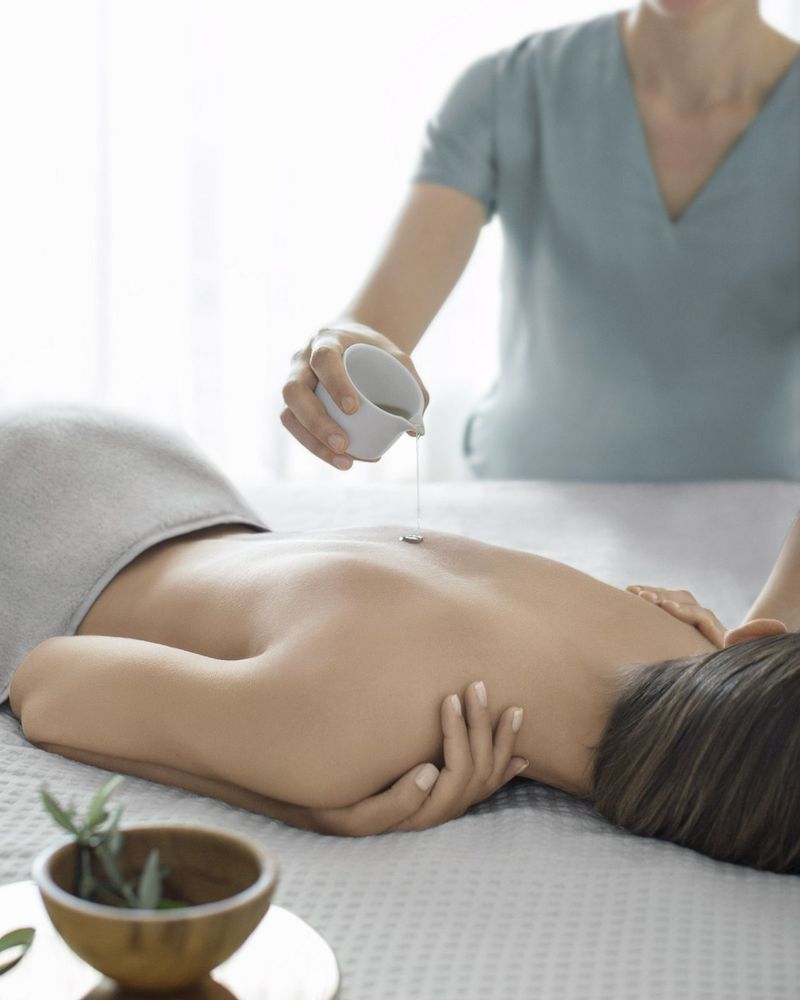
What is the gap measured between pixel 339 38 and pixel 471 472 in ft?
4.18

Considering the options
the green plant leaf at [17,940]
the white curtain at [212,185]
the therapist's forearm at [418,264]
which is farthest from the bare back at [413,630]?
the white curtain at [212,185]

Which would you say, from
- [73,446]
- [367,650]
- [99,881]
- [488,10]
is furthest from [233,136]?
[99,881]

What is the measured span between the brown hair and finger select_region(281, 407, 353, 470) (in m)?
0.37

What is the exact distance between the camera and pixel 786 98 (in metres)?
2.01

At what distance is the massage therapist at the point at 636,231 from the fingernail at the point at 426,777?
103 centimetres

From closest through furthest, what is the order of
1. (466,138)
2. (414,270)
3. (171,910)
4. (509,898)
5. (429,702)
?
(171,910) → (509,898) → (429,702) → (414,270) → (466,138)

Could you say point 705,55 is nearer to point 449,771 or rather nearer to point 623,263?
point 623,263

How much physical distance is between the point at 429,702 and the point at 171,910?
0.43 m

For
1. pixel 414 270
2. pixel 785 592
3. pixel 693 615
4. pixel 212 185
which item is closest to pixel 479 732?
pixel 693 615

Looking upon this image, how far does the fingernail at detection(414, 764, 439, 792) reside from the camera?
0.95 metres

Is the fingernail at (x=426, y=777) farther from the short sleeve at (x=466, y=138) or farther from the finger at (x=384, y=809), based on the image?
the short sleeve at (x=466, y=138)

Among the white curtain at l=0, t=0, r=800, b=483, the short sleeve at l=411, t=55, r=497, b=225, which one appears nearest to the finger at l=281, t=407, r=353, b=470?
the short sleeve at l=411, t=55, r=497, b=225

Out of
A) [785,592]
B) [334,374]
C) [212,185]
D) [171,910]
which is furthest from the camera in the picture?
[212,185]

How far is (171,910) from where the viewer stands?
58 cm
